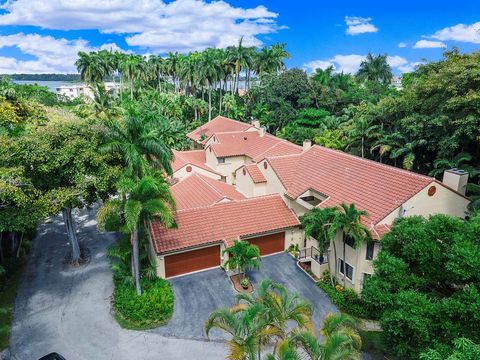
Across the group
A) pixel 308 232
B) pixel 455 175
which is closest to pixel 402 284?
pixel 308 232

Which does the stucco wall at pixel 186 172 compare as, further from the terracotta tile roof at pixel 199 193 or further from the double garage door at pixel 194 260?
the double garage door at pixel 194 260

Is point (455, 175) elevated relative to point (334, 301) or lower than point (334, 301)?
elevated

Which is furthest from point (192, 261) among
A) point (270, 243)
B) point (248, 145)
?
point (248, 145)

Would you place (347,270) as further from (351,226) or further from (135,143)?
(135,143)

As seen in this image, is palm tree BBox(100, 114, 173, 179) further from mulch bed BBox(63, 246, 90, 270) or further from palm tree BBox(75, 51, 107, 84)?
palm tree BBox(75, 51, 107, 84)

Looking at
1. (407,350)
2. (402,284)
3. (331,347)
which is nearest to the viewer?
(331,347)

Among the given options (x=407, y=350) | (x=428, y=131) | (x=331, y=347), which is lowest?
(x=407, y=350)

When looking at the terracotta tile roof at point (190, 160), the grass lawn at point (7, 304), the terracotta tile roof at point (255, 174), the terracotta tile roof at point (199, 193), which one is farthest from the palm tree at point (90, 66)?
the grass lawn at point (7, 304)

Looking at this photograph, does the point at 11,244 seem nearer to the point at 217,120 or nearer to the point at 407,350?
the point at 407,350
